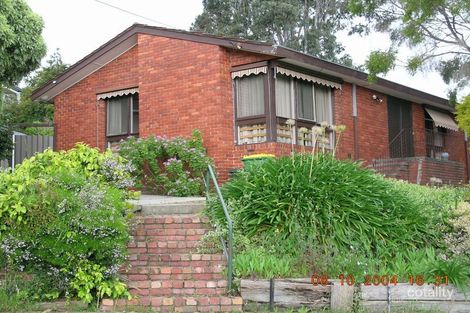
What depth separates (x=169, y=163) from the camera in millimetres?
12211

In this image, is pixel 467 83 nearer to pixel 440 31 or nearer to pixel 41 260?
pixel 440 31

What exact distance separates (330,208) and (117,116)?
973 centimetres

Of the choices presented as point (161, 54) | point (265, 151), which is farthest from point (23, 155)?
point (265, 151)

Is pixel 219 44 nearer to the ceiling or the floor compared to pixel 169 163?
nearer to the ceiling

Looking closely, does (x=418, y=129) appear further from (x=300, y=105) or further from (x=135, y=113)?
(x=135, y=113)

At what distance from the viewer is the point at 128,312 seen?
6035mm

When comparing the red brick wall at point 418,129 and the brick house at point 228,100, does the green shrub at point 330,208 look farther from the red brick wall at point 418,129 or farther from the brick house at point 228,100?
the red brick wall at point 418,129

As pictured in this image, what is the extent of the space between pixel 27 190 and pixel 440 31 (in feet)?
45.4

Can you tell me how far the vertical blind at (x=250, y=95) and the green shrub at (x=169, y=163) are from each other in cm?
127

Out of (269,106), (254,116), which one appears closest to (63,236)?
(269,106)

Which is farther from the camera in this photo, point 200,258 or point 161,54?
point 161,54

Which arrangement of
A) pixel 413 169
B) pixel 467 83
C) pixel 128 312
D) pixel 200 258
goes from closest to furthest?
pixel 128 312, pixel 200 258, pixel 413 169, pixel 467 83

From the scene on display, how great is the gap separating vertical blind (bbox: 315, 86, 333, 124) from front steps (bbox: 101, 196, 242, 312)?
23.2 ft

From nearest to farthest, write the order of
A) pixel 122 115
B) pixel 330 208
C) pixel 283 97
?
pixel 330 208, pixel 283 97, pixel 122 115
